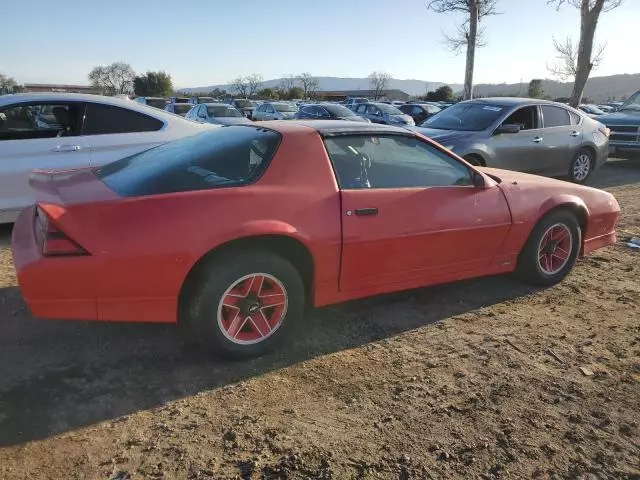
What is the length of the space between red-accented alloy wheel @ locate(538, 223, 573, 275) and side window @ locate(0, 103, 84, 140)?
191 inches

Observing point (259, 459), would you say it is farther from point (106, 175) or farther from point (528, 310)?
point (528, 310)

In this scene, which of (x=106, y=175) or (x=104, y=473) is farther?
(x=106, y=175)

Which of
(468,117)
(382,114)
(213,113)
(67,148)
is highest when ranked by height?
(382,114)

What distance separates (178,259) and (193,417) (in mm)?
835

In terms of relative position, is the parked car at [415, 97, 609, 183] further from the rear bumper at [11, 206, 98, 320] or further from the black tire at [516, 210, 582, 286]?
the rear bumper at [11, 206, 98, 320]

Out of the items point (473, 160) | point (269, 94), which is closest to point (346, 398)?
point (473, 160)

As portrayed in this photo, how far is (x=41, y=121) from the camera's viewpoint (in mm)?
5852

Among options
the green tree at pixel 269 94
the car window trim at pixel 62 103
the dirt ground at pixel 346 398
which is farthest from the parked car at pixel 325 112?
the green tree at pixel 269 94

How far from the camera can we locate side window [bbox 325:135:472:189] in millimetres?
3623

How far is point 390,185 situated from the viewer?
3.73m

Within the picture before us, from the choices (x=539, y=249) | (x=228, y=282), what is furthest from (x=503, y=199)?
(x=228, y=282)

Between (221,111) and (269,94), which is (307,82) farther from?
(221,111)

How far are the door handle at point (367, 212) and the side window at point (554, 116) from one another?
22.4 feet

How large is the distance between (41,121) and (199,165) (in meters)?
3.41
